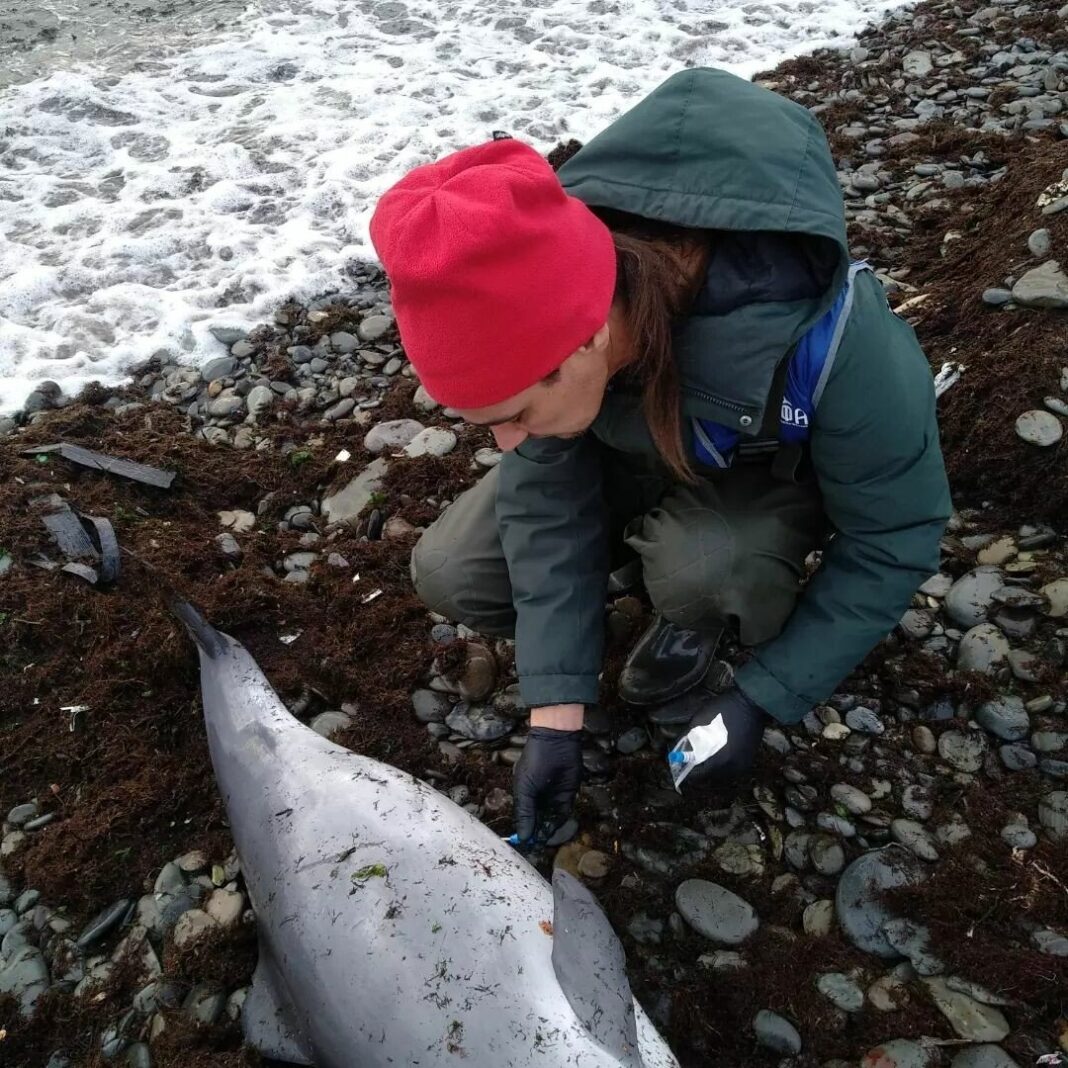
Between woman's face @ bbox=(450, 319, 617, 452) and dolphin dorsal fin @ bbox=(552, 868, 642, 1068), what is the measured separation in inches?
47.2

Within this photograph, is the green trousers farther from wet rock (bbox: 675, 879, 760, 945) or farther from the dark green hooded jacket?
wet rock (bbox: 675, 879, 760, 945)

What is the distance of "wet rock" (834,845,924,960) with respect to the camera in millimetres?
2611

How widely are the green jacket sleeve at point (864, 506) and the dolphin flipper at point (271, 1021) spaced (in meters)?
1.54

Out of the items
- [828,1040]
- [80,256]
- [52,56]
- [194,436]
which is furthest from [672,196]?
[52,56]

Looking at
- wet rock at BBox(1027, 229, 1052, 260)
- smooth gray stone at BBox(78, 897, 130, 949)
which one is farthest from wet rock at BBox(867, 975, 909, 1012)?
wet rock at BBox(1027, 229, 1052, 260)

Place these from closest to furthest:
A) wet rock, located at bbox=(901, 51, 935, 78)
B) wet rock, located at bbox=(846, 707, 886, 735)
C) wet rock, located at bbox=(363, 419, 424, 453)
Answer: wet rock, located at bbox=(846, 707, 886, 735) < wet rock, located at bbox=(363, 419, 424, 453) < wet rock, located at bbox=(901, 51, 935, 78)

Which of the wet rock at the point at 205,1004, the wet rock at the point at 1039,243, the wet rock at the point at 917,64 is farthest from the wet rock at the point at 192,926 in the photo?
the wet rock at the point at 917,64

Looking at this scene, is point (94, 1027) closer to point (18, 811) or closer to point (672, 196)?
point (18, 811)

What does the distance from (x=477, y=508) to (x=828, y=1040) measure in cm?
190

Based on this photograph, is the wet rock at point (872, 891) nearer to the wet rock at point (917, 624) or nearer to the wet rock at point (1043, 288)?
the wet rock at point (917, 624)

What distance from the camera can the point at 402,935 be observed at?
93.2 inches

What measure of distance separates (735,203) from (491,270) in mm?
575

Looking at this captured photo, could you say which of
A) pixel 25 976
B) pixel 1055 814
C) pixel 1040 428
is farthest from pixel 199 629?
pixel 1040 428

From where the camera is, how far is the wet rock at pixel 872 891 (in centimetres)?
261
